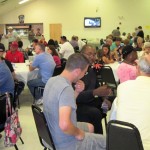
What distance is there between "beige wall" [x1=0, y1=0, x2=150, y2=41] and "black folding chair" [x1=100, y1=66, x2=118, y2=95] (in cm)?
1151

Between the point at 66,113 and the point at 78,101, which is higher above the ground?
the point at 66,113

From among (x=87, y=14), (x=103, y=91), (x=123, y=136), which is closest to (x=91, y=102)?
(x=103, y=91)

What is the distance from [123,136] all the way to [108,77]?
3099mm

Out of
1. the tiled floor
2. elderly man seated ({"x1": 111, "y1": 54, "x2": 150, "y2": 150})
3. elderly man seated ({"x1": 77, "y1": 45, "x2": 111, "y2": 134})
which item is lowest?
the tiled floor

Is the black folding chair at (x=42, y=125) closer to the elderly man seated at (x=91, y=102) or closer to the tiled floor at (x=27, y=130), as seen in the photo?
the elderly man seated at (x=91, y=102)

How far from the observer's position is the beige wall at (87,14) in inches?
627

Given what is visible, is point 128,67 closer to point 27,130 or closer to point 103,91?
point 103,91

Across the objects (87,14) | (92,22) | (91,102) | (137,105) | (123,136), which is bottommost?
(91,102)

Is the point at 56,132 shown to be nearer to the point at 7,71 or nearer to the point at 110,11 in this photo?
the point at 7,71

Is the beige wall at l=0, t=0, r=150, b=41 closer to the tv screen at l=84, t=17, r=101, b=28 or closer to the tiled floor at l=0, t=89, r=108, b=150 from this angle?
the tv screen at l=84, t=17, r=101, b=28

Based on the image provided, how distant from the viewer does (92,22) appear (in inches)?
648

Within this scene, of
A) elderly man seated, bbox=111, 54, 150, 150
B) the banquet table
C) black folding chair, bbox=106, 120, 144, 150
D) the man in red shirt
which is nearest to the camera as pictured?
black folding chair, bbox=106, 120, 144, 150

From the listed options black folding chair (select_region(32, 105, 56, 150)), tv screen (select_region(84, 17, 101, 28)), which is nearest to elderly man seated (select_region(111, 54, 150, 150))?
black folding chair (select_region(32, 105, 56, 150))

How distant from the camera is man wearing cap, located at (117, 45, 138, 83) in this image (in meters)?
4.09
